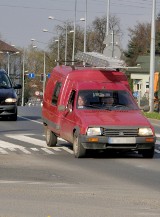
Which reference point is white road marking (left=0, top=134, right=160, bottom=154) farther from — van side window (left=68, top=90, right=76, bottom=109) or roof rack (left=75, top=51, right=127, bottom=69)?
roof rack (left=75, top=51, right=127, bottom=69)

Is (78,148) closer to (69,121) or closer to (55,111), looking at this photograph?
(69,121)

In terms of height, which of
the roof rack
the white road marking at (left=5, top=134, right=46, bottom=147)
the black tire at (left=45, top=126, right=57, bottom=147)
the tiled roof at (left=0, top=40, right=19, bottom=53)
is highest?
the roof rack

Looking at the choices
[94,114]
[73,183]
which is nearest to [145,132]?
[94,114]

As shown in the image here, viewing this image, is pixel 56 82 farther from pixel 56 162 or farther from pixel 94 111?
pixel 56 162

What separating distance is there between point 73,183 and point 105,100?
5603mm

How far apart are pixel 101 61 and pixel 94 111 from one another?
79.1 inches

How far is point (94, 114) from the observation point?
18578 mm

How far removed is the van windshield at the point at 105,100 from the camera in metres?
19.2

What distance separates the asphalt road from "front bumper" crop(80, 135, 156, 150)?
28cm

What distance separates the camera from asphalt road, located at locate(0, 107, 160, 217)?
1095 cm

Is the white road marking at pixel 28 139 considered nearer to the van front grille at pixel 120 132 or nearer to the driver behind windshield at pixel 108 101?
the driver behind windshield at pixel 108 101

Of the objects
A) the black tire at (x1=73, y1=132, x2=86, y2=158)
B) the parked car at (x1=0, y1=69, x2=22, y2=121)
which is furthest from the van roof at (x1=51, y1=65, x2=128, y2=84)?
the parked car at (x1=0, y1=69, x2=22, y2=121)

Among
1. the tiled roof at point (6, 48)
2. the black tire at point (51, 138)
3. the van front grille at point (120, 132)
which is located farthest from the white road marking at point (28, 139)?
the tiled roof at point (6, 48)

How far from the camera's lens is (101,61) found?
20.5 metres
